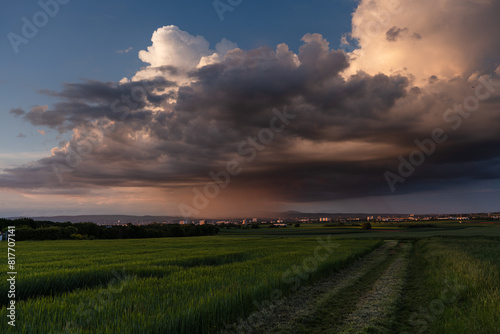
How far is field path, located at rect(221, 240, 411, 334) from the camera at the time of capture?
34.1 feet

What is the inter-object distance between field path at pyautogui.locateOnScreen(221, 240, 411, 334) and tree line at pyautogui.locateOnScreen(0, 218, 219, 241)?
7305 cm

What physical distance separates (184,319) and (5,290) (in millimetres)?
8958

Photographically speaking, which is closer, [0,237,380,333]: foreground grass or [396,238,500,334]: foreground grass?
[0,237,380,333]: foreground grass

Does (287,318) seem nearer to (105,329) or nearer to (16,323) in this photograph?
(105,329)

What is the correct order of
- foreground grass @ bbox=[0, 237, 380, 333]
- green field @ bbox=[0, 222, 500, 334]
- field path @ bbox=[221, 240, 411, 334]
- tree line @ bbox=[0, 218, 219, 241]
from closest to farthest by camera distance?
foreground grass @ bbox=[0, 237, 380, 333] < green field @ bbox=[0, 222, 500, 334] < field path @ bbox=[221, 240, 411, 334] < tree line @ bbox=[0, 218, 219, 241]

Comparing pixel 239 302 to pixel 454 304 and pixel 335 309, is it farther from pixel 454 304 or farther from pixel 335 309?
pixel 454 304

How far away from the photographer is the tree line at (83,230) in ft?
227

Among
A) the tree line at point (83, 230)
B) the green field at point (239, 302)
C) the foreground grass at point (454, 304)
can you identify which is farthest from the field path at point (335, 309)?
the tree line at point (83, 230)

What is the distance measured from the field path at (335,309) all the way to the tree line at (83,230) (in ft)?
240

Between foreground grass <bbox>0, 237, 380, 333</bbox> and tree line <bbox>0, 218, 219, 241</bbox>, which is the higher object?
Result: foreground grass <bbox>0, 237, 380, 333</bbox>

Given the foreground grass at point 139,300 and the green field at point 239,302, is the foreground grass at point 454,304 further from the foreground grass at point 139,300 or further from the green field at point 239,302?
the foreground grass at point 139,300

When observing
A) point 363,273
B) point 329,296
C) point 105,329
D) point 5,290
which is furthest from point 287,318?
point 363,273

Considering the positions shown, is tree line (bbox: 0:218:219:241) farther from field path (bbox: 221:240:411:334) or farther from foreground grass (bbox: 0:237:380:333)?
field path (bbox: 221:240:411:334)

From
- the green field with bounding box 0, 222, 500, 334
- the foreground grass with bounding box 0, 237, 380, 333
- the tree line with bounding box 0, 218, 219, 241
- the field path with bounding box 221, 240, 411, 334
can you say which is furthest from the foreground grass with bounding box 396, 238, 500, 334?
the tree line with bounding box 0, 218, 219, 241
